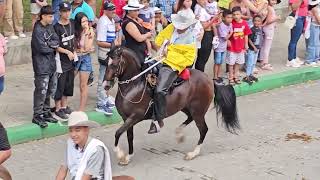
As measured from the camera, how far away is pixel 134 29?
9.91 metres

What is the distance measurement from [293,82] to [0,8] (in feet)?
19.6

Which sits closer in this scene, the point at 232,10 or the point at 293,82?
the point at 232,10

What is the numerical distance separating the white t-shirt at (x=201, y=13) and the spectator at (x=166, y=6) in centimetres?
59

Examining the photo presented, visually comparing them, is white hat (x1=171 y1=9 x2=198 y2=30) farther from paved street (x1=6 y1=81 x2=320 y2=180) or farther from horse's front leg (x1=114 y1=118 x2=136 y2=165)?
paved street (x1=6 y1=81 x2=320 y2=180)

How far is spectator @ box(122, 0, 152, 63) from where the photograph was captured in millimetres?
9859

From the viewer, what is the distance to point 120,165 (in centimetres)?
895

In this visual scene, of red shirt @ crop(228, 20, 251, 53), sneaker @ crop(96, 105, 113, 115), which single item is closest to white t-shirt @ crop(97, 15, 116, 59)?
sneaker @ crop(96, 105, 113, 115)

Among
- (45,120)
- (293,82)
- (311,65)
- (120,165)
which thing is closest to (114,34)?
(45,120)

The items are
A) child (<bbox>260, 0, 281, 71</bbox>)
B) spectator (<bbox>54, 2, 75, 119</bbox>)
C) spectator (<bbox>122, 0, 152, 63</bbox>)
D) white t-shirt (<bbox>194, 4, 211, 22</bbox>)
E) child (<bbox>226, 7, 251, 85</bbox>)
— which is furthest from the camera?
child (<bbox>260, 0, 281, 71</bbox>)

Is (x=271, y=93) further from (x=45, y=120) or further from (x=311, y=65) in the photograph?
(x=45, y=120)

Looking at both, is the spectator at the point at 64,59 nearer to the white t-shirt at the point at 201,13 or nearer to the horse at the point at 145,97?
the horse at the point at 145,97

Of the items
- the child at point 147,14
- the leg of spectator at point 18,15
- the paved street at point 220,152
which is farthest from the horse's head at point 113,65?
the leg of spectator at point 18,15

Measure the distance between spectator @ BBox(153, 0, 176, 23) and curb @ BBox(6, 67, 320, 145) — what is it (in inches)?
74.1

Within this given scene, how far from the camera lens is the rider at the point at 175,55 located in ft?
29.5
